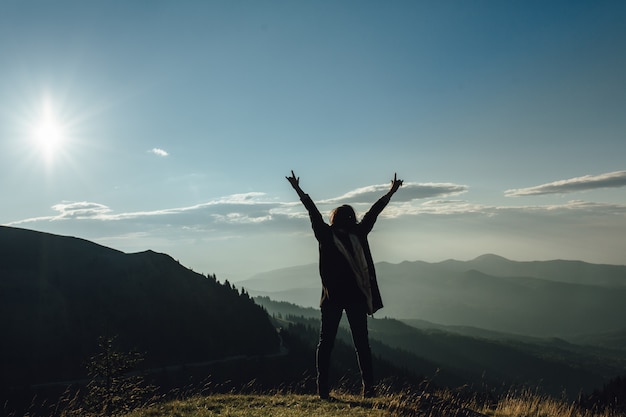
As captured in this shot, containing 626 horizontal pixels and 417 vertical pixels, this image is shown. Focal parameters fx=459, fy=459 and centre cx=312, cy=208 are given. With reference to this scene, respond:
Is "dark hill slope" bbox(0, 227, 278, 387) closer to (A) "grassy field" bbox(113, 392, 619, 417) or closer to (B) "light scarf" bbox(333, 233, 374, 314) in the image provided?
(A) "grassy field" bbox(113, 392, 619, 417)

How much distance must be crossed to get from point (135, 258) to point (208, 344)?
144ft

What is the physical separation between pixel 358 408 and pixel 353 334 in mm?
1398

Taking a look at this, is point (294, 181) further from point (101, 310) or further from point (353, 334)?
point (101, 310)

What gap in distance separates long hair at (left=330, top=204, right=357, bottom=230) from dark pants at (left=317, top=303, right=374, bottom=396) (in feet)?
5.28

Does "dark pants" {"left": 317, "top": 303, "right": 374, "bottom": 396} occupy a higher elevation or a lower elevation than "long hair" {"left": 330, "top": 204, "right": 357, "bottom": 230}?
lower

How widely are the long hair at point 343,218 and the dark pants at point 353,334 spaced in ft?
5.28

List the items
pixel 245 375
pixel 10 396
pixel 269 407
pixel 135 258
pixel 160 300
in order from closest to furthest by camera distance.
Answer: pixel 269 407, pixel 10 396, pixel 245 375, pixel 160 300, pixel 135 258

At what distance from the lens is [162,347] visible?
14025 cm

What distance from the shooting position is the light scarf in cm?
909

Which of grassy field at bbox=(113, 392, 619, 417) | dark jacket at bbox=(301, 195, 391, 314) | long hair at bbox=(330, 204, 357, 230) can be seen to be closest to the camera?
grassy field at bbox=(113, 392, 619, 417)

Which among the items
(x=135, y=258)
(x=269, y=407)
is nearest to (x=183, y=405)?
(x=269, y=407)

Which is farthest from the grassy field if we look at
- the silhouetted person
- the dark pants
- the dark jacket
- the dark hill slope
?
the dark hill slope

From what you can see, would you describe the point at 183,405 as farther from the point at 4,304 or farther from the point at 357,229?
the point at 4,304

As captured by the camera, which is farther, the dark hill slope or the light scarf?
the dark hill slope
